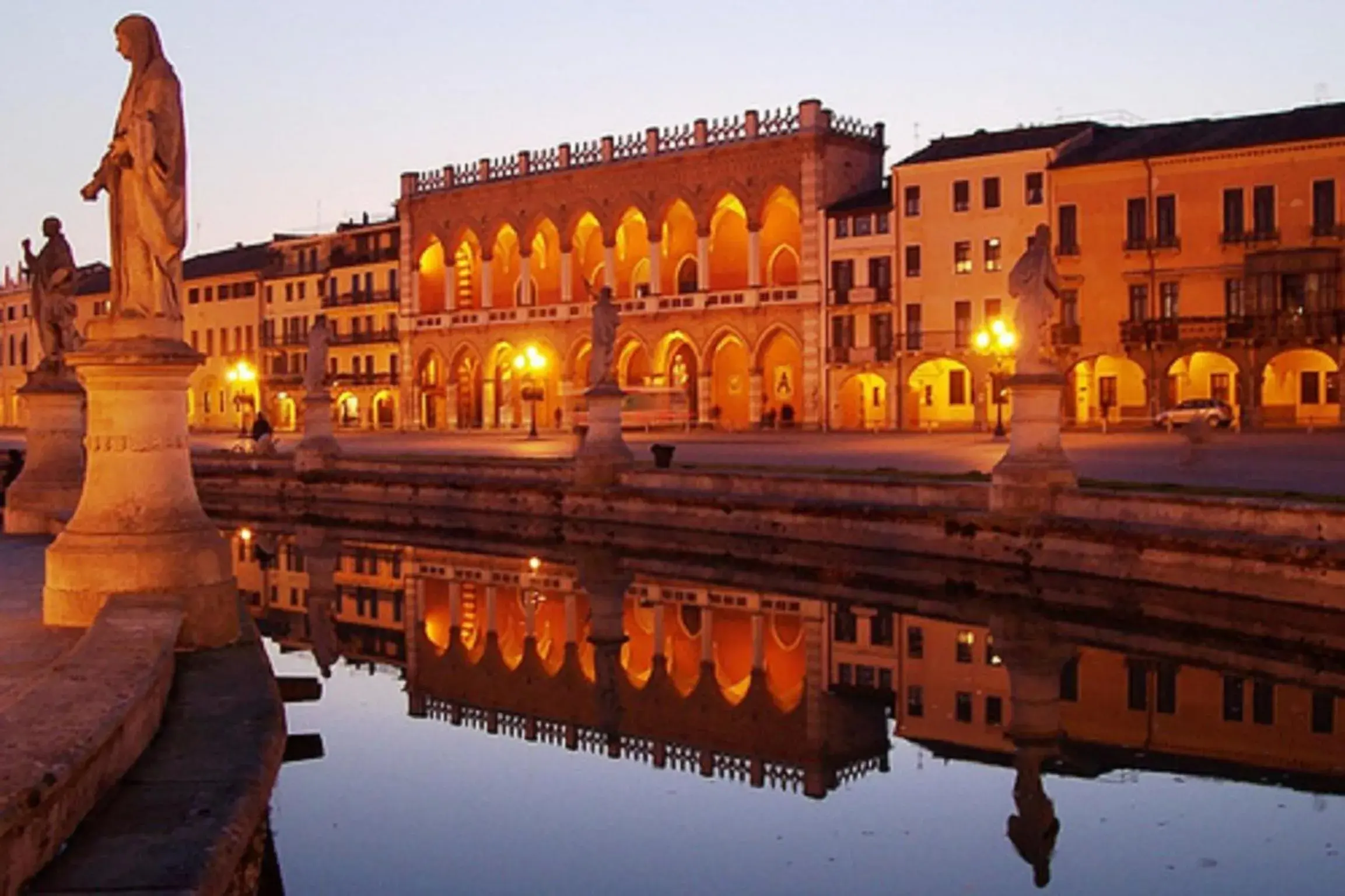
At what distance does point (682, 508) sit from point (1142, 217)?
28.7 meters

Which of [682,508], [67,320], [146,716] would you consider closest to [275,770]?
[146,716]

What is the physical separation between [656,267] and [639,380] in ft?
16.9

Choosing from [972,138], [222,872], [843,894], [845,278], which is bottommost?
[843,894]

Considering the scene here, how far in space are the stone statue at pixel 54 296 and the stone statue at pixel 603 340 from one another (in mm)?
10753

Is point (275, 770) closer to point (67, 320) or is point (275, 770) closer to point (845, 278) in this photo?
point (67, 320)

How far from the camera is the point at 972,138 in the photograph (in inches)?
2032

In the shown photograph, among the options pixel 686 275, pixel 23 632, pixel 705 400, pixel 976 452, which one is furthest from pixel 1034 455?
pixel 686 275

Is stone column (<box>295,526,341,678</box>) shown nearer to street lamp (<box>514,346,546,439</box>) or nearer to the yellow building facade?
street lamp (<box>514,346,546,439</box>)

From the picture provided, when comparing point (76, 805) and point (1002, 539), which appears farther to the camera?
point (1002, 539)

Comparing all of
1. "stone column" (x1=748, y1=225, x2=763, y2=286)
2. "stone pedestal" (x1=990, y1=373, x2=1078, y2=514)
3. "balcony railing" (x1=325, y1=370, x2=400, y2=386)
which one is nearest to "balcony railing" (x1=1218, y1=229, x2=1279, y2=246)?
"stone column" (x1=748, y1=225, x2=763, y2=286)

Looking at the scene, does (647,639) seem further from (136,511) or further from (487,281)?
(487,281)

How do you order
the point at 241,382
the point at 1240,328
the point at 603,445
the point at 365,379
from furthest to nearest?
the point at 365,379, the point at 241,382, the point at 1240,328, the point at 603,445

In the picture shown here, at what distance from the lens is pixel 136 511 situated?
8789 mm

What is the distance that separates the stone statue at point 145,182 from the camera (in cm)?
888
